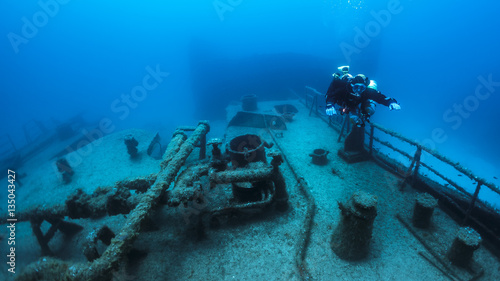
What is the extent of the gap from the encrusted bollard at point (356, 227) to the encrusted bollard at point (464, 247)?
4.03 feet

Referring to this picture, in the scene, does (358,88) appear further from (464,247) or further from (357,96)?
(464,247)

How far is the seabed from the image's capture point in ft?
10.8

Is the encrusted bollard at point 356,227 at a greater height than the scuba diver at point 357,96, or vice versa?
the scuba diver at point 357,96

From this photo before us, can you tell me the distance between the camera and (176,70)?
98875 mm

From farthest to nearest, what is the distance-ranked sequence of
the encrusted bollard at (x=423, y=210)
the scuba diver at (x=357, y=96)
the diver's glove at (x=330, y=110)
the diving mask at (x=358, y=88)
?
the diver's glove at (x=330, y=110) < the scuba diver at (x=357, y=96) < the diving mask at (x=358, y=88) < the encrusted bollard at (x=423, y=210)

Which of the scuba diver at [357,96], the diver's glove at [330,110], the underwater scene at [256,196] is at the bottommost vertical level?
the underwater scene at [256,196]

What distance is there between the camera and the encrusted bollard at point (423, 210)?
379cm

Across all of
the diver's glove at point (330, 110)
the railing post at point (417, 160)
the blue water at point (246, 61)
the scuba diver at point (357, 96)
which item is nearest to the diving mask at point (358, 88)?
the scuba diver at point (357, 96)

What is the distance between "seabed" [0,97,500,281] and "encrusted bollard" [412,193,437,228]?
121 millimetres

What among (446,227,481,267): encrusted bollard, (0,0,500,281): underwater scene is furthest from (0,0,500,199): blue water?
(446,227,481,267): encrusted bollard

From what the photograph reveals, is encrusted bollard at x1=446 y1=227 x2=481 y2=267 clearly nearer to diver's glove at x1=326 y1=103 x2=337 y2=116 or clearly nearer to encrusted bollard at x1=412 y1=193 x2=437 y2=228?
encrusted bollard at x1=412 y1=193 x2=437 y2=228

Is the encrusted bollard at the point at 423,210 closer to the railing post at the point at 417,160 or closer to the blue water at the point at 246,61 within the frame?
the railing post at the point at 417,160

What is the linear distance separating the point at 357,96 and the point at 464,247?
3.00m

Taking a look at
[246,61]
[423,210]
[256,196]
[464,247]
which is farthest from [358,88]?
[246,61]
